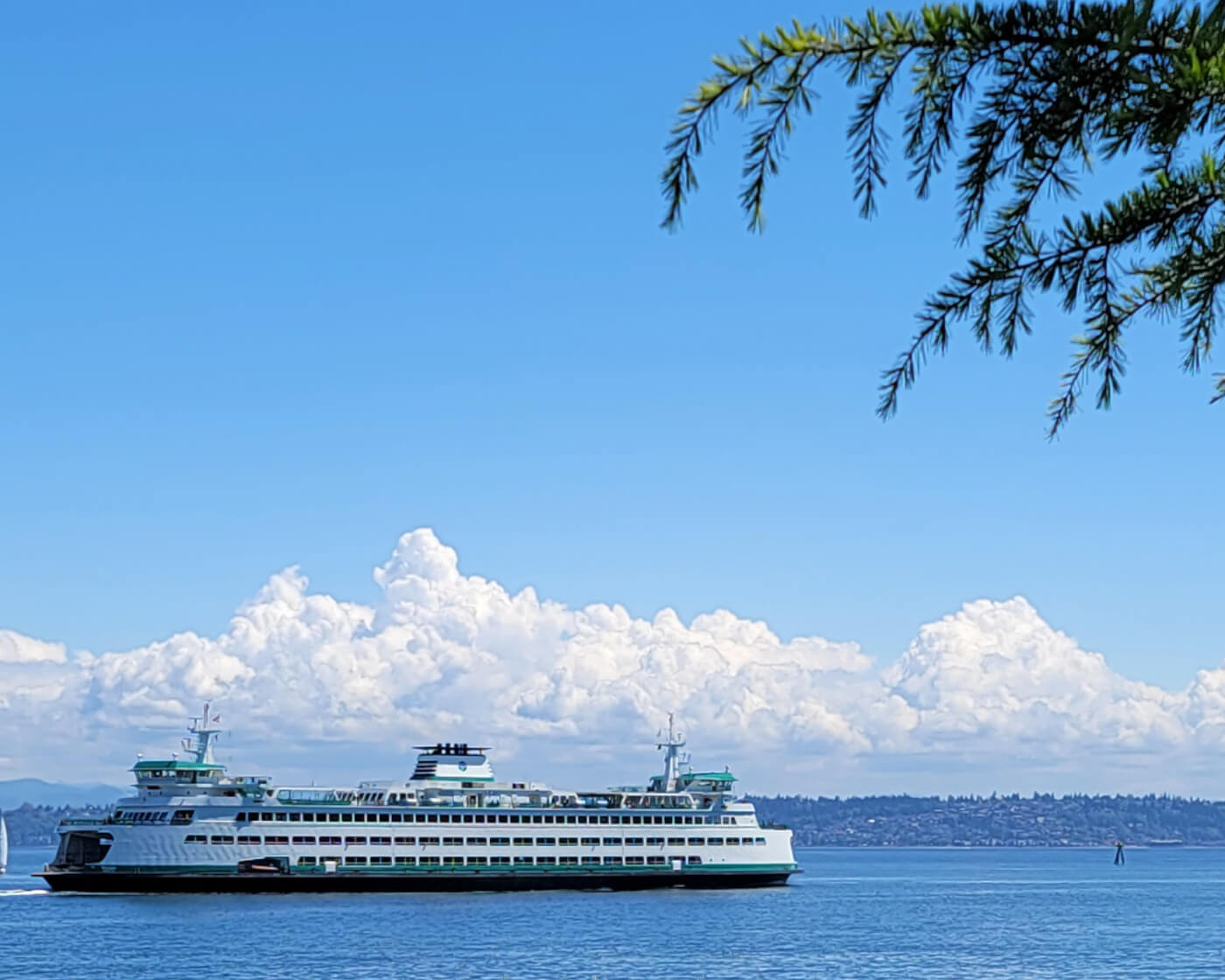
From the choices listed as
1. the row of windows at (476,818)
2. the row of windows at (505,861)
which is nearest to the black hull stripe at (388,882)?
the row of windows at (505,861)

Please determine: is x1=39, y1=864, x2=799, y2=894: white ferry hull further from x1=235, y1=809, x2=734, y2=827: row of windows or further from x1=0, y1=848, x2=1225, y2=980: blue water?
x1=235, y1=809, x2=734, y2=827: row of windows

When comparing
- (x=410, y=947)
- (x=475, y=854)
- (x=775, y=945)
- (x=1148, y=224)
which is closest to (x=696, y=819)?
(x=475, y=854)

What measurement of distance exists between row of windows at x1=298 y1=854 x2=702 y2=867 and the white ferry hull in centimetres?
43

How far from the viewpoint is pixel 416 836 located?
97.8 m

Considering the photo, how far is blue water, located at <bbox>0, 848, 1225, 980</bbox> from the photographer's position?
61.9 meters

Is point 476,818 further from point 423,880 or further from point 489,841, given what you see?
point 423,880

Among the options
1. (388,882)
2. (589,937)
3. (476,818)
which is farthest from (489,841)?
(589,937)

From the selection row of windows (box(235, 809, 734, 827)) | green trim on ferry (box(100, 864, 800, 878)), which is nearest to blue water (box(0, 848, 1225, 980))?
green trim on ferry (box(100, 864, 800, 878))

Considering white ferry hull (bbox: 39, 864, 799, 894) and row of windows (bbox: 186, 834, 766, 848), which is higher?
row of windows (bbox: 186, 834, 766, 848)

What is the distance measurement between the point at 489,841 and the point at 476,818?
1.60 meters

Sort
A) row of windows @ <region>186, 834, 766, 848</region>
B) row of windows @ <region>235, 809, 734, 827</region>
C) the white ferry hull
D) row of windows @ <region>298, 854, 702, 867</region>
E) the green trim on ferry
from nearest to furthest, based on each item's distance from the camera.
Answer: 1. the green trim on ferry
2. the white ferry hull
3. row of windows @ <region>186, 834, 766, 848</region>
4. row of windows @ <region>235, 809, 734, 827</region>
5. row of windows @ <region>298, 854, 702, 867</region>

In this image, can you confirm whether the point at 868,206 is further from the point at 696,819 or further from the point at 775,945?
the point at 696,819

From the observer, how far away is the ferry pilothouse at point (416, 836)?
92.8 meters

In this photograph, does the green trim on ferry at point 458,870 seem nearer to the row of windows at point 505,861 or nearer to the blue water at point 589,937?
the row of windows at point 505,861
